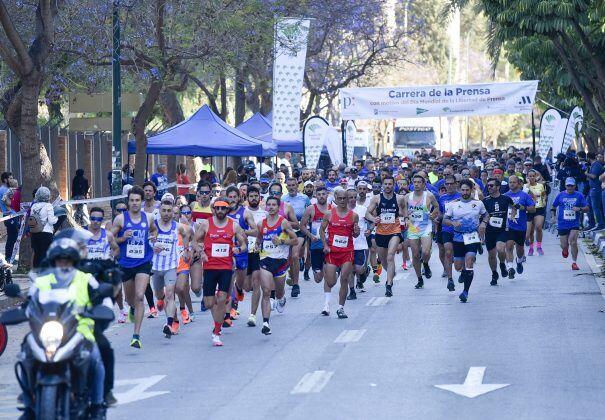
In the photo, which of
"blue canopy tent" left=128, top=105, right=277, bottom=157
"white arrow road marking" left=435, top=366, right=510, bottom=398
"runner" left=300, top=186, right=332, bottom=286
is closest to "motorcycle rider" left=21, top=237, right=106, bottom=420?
"white arrow road marking" left=435, top=366, right=510, bottom=398

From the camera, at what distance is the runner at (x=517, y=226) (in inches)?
852

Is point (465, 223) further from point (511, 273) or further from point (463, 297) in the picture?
point (511, 273)

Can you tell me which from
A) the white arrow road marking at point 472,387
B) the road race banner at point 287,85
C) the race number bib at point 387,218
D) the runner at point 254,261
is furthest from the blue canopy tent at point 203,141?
the white arrow road marking at point 472,387

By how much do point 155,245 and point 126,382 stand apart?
3182 millimetres

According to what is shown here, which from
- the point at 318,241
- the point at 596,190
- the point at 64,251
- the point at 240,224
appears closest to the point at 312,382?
the point at 64,251

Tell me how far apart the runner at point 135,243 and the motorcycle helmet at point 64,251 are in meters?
5.72

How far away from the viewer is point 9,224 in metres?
21.9

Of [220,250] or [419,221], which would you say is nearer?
[220,250]

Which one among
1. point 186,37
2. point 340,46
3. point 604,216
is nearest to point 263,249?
point 186,37

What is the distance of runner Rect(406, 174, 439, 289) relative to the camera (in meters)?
20.4

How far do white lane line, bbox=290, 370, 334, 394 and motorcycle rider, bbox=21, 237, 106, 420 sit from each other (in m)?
2.92

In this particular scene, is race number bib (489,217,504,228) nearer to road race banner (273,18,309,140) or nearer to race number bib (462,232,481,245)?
race number bib (462,232,481,245)

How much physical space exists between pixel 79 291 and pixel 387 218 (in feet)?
37.0

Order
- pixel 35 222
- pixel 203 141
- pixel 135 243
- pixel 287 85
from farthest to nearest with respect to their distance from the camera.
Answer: pixel 287 85 < pixel 203 141 < pixel 35 222 < pixel 135 243
